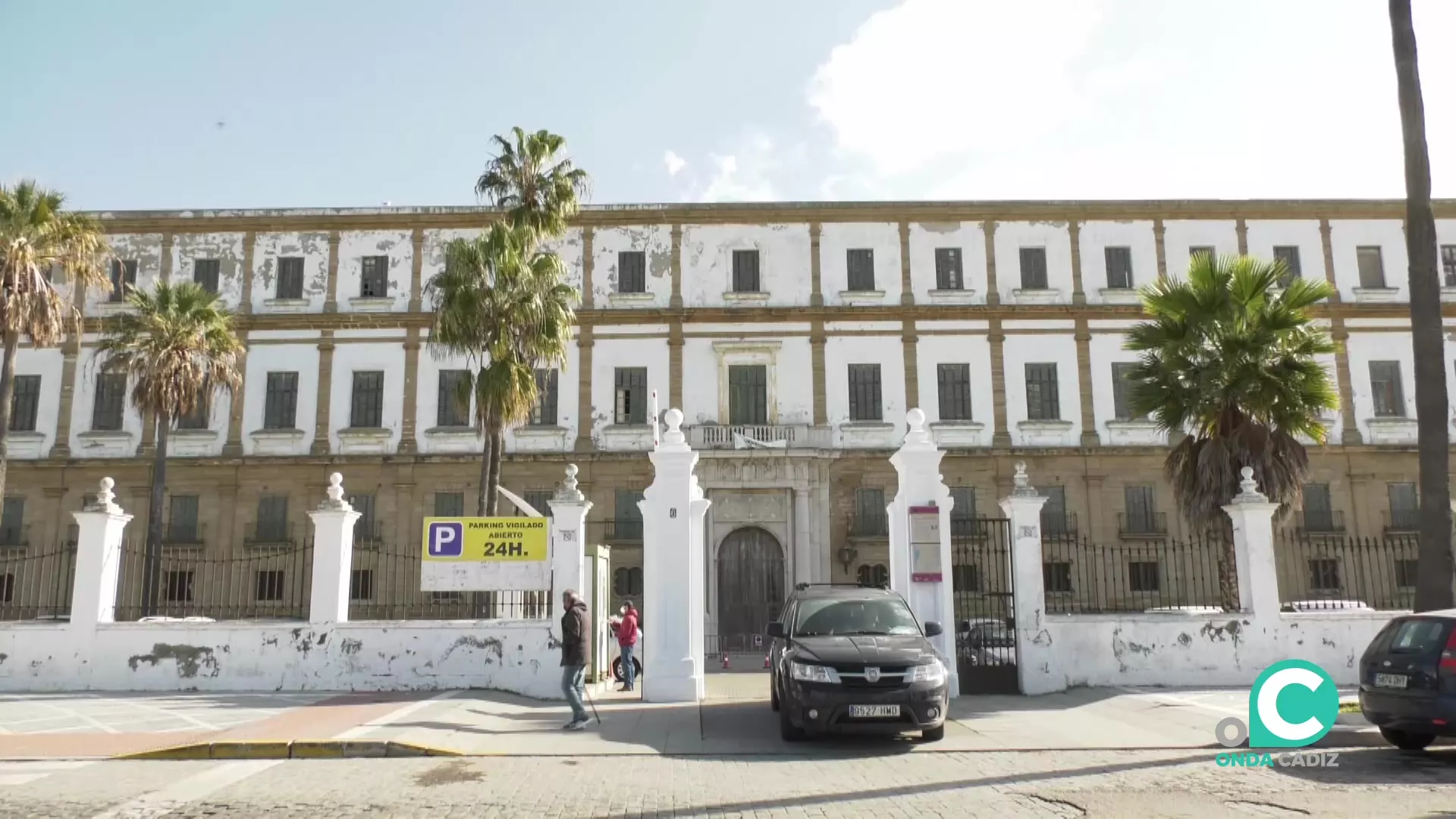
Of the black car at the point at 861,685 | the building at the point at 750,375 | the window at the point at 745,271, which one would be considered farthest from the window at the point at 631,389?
the black car at the point at 861,685

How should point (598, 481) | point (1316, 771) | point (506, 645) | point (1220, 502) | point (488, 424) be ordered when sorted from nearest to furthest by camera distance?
1. point (1316, 771)
2. point (506, 645)
3. point (1220, 502)
4. point (488, 424)
5. point (598, 481)

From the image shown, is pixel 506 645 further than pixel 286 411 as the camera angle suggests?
No

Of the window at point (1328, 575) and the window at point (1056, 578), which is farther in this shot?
the window at point (1328, 575)

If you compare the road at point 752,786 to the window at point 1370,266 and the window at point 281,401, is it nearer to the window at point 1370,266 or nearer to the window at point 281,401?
the window at point 281,401

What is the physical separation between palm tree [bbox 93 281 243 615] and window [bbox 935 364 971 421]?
1940 centimetres

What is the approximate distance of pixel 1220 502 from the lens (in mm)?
16453

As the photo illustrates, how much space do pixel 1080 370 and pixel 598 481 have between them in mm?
14569

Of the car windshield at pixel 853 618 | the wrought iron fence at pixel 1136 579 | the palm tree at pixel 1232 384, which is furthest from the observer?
the wrought iron fence at pixel 1136 579

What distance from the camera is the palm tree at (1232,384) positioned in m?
16.5

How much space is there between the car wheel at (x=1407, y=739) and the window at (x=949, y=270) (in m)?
21.4

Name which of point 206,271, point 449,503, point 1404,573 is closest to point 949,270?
point 1404,573

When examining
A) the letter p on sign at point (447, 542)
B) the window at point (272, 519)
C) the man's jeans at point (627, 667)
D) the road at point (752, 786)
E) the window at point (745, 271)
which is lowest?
the road at point (752, 786)

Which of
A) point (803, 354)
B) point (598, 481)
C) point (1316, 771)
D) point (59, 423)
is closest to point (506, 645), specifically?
point (1316, 771)

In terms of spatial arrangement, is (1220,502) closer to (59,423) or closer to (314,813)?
(314,813)
